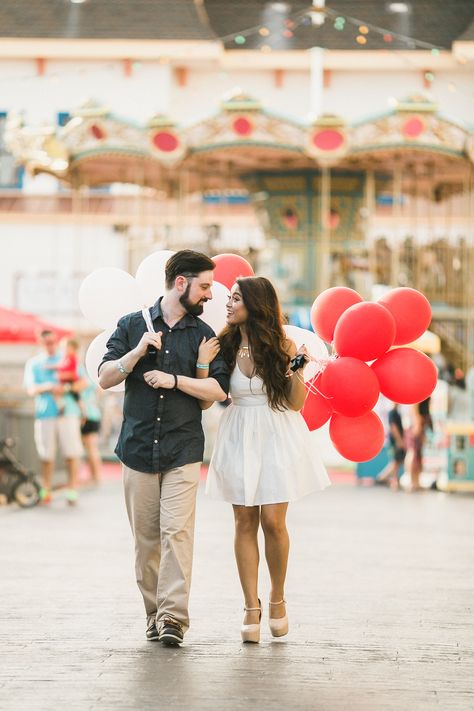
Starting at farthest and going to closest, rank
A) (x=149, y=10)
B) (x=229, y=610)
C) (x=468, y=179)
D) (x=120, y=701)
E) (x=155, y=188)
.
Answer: (x=149, y=10) < (x=155, y=188) < (x=468, y=179) < (x=229, y=610) < (x=120, y=701)

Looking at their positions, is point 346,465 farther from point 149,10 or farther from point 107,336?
point 149,10

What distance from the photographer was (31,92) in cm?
3491

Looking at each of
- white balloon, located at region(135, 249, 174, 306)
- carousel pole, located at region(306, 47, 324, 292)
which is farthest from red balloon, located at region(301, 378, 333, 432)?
carousel pole, located at region(306, 47, 324, 292)

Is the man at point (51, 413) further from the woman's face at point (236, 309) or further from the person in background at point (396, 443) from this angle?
the woman's face at point (236, 309)

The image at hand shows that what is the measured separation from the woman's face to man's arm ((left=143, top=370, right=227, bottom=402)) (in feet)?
1.11

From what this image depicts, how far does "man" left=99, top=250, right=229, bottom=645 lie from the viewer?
6305mm

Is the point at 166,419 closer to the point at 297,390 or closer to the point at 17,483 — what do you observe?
the point at 297,390

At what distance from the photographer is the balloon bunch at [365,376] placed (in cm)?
682

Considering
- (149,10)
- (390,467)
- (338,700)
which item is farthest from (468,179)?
(338,700)

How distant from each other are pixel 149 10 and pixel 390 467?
19772 millimetres

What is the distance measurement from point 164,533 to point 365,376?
1302mm

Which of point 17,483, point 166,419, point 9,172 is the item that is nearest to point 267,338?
point 166,419

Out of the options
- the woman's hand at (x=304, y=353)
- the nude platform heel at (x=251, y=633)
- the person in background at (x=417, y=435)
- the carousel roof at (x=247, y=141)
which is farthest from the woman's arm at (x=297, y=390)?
the carousel roof at (x=247, y=141)

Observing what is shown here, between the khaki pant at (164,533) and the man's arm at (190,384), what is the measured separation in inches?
14.1
